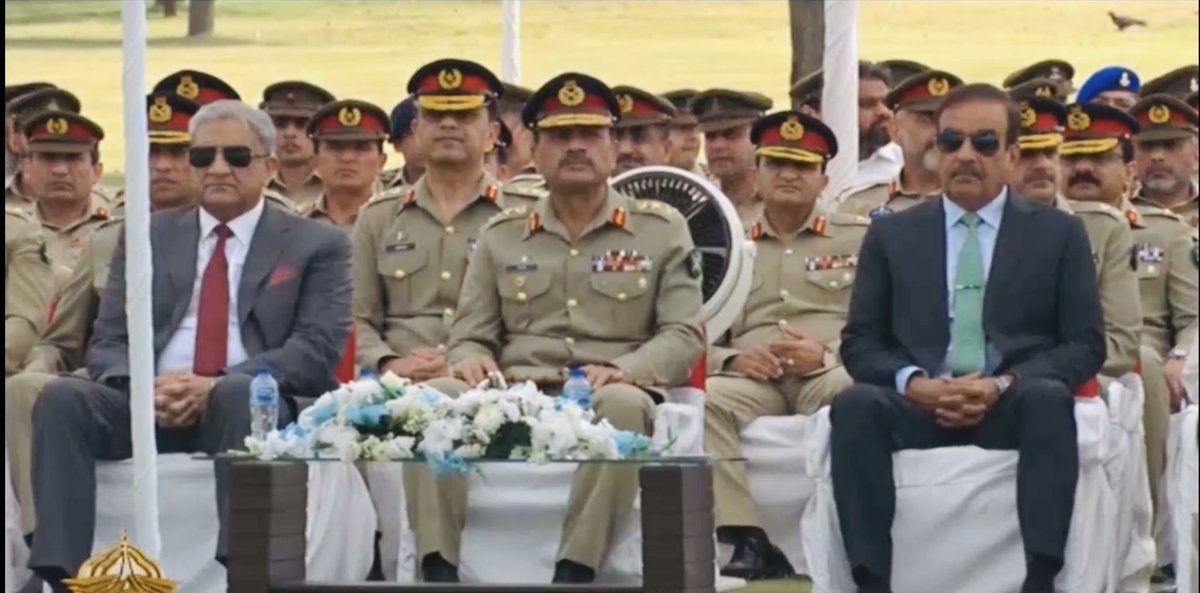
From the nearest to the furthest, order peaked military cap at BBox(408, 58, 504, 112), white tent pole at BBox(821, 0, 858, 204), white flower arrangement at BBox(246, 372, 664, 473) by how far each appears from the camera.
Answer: white flower arrangement at BBox(246, 372, 664, 473) < peaked military cap at BBox(408, 58, 504, 112) < white tent pole at BBox(821, 0, 858, 204)

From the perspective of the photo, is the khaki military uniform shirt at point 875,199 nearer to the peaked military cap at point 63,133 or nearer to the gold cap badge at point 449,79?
the gold cap badge at point 449,79

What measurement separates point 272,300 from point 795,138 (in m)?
2.26

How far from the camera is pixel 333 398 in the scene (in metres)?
9.45

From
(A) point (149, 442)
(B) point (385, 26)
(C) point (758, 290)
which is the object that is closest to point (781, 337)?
(C) point (758, 290)

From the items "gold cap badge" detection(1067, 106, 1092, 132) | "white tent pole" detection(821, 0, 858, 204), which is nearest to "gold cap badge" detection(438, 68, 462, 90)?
"gold cap badge" detection(1067, 106, 1092, 132)

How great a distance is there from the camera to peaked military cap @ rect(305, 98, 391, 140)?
13.0 m

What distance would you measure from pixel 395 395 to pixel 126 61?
117 centimetres

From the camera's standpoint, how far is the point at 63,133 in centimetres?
1299

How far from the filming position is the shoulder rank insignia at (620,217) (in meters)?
11.1

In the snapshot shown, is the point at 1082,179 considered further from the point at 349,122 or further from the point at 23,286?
the point at 23,286

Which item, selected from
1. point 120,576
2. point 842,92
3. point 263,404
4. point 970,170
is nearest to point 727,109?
point 842,92

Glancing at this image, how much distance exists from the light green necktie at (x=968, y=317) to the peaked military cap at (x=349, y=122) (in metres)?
3.30

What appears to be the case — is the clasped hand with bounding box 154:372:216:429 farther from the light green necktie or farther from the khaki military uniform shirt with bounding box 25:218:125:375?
the light green necktie

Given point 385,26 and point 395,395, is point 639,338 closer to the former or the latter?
point 395,395
